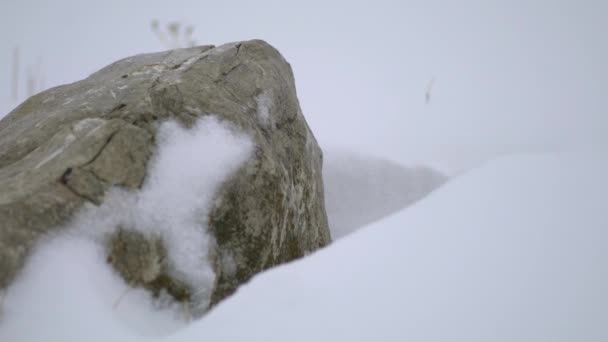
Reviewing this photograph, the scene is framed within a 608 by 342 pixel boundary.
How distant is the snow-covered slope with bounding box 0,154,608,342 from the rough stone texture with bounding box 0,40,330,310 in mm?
90

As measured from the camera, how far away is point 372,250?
0.71m

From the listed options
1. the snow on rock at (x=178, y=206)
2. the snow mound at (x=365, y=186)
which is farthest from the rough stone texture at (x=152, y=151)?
the snow mound at (x=365, y=186)

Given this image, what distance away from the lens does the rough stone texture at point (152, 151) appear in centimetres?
76

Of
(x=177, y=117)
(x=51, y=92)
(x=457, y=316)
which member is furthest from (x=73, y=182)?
(x=51, y=92)

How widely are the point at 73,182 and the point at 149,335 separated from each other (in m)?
0.36

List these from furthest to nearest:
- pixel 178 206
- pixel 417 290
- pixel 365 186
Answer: pixel 365 186 < pixel 178 206 < pixel 417 290

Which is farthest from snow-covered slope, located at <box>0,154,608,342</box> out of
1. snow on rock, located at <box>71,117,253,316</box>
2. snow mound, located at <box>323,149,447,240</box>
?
snow mound, located at <box>323,149,447,240</box>

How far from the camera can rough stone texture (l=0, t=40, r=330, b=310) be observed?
0.76 metres

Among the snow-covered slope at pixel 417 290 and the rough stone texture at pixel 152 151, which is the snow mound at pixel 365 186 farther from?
the snow-covered slope at pixel 417 290

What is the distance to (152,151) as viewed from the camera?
90 cm

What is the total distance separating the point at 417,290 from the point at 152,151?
67 cm

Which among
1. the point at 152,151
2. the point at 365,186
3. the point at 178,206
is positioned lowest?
the point at 365,186

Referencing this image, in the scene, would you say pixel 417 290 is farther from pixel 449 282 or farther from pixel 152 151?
pixel 152 151

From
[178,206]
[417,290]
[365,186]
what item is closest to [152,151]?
[178,206]
